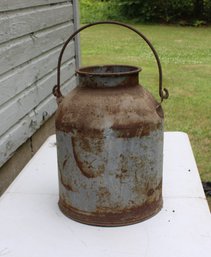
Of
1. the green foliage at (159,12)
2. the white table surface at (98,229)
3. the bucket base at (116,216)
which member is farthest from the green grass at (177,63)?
the bucket base at (116,216)

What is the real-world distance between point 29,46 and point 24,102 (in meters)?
0.37

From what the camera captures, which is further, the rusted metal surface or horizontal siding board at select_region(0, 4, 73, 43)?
horizontal siding board at select_region(0, 4, 73, 43)

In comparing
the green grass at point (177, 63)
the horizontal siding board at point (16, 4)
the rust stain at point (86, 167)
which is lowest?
the green grass at point (177, 63)

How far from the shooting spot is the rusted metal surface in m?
1.63

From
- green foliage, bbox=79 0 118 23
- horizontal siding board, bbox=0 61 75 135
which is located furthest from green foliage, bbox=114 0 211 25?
horizontal siding board, bbox=0 61 75 135

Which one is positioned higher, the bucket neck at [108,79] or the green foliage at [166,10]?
the bucket neck at [108,79]

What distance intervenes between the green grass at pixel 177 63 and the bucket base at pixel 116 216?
96.8 inches

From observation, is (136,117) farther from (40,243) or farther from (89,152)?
(40,243)

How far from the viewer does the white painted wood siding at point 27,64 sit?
2.62m

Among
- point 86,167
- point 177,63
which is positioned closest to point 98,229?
point 86,167

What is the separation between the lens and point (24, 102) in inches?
116

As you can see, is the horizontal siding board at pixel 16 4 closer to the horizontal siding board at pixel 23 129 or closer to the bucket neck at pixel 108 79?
the horizontal siding board at pixel 23 129

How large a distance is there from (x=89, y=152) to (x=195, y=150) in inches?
129

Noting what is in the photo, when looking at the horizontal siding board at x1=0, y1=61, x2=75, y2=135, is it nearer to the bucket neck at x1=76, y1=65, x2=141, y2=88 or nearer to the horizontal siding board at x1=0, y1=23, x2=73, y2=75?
the horizontal siding board at x1=0, y1=23, x2=73, y2=75
